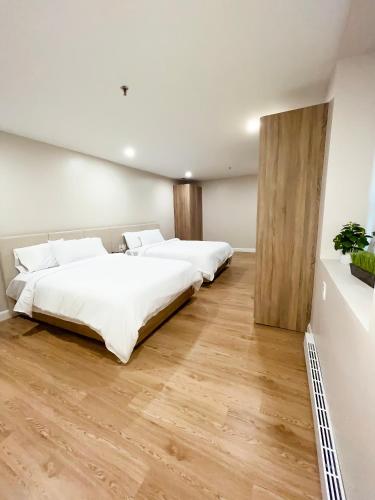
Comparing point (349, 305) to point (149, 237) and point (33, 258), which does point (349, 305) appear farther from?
point (149, 237)

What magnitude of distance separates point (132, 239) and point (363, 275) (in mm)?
3835

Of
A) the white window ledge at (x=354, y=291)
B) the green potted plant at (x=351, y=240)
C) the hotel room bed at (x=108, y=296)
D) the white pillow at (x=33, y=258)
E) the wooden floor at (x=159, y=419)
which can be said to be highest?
the green potted plant at (x=351, y=240)

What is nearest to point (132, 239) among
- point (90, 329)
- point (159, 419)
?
point (90, 329)

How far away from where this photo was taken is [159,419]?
132cm

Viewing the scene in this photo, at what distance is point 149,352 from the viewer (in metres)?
1.96

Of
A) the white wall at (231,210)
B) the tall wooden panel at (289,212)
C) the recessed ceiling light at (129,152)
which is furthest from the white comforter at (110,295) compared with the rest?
the white wall at (231,210)

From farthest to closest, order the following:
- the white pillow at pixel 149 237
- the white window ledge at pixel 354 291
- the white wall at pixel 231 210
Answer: the white wall at pixel 231 210
the white pillow at pixel 149 237
the white window ledge at pixel 354 291

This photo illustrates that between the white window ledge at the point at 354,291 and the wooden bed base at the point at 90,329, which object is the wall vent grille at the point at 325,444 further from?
the wooden bed base at the point at 90,329

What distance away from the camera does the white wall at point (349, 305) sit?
2.23ft

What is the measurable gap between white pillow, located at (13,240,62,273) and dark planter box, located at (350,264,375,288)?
10.7ft

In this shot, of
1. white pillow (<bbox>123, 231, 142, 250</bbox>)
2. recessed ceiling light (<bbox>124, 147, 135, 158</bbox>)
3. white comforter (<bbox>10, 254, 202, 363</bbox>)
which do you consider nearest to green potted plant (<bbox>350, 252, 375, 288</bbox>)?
white comforter (<bbox>10, 254, 202, 363</bbox>)

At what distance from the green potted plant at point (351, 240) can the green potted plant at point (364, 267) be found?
231 mm

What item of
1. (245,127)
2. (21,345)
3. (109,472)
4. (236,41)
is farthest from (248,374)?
(245,127)

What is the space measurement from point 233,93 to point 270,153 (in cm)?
66
